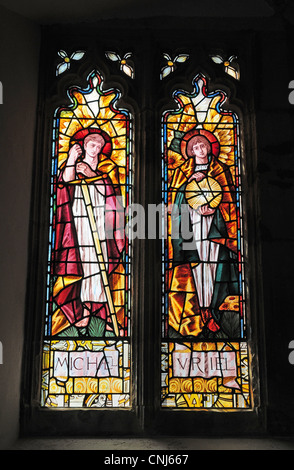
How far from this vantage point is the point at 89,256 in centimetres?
495

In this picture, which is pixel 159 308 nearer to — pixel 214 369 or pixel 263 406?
pixel 214 369

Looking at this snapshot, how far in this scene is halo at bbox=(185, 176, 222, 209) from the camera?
16.8 ft

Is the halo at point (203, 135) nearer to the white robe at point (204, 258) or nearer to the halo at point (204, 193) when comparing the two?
the halo at point (204, 193)

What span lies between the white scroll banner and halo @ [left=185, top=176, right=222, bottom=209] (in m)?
1.14

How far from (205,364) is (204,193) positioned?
1.34 metres

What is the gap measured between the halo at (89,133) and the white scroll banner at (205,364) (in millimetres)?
1655

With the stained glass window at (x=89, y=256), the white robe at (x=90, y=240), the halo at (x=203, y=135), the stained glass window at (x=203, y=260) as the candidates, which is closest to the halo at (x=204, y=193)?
the stained glass window at (x=203, y=260)

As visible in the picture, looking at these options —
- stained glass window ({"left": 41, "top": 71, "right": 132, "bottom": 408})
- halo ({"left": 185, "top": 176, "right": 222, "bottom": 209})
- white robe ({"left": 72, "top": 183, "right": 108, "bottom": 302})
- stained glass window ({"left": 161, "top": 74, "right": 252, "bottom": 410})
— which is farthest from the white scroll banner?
halo ({"left": 185, "top": 176, "right": 222, "bottom": 209})

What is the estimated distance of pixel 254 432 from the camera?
4504 mm

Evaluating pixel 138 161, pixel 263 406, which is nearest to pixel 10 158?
pixel 138 161

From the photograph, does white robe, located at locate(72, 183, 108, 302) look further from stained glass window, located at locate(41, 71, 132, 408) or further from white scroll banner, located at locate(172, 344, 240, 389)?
white scroll banner, located at locate(172, 344, 240, 389)

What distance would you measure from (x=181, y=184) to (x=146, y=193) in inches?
12.7

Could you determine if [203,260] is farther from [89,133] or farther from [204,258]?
[89,133]

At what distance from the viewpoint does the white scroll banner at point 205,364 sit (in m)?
4.71
